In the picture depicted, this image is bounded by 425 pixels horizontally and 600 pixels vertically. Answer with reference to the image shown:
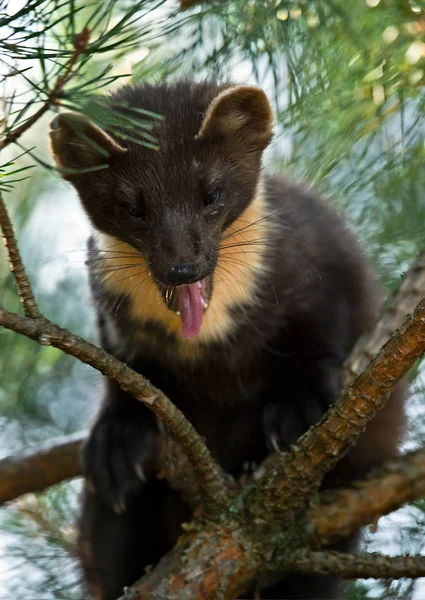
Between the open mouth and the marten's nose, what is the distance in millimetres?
299

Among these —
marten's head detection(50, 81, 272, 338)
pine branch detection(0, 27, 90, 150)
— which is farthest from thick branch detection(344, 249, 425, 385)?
pine branch detection(0, 27, 90, 150)

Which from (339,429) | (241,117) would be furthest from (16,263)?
(241,117)

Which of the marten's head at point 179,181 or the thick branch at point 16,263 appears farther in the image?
the marten's head at point 179,181

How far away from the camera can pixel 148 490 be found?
10.6 ft

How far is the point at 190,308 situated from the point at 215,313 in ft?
0.96

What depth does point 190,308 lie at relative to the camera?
2.75m

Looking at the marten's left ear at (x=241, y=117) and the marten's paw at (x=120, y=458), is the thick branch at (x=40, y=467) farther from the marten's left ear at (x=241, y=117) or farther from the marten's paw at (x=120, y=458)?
the marten's left ear at (x=241, y=117)

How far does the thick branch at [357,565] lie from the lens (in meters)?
2.18

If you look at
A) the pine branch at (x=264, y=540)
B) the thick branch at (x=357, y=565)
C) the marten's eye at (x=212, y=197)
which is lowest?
the thick branch at (x=357, y=565)

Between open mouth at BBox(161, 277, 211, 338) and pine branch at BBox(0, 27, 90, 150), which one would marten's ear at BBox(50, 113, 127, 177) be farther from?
pine branch at BBox(0, 27, 90, 150)

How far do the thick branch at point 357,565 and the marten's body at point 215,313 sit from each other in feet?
1.68

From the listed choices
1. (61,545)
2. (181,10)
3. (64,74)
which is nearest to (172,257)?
(181,10)

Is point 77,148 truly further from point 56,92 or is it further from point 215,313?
point 56,92

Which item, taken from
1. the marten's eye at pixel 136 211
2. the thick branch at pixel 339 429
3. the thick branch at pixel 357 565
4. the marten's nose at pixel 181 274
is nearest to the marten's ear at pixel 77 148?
the marten's eye at pixel 136 211
